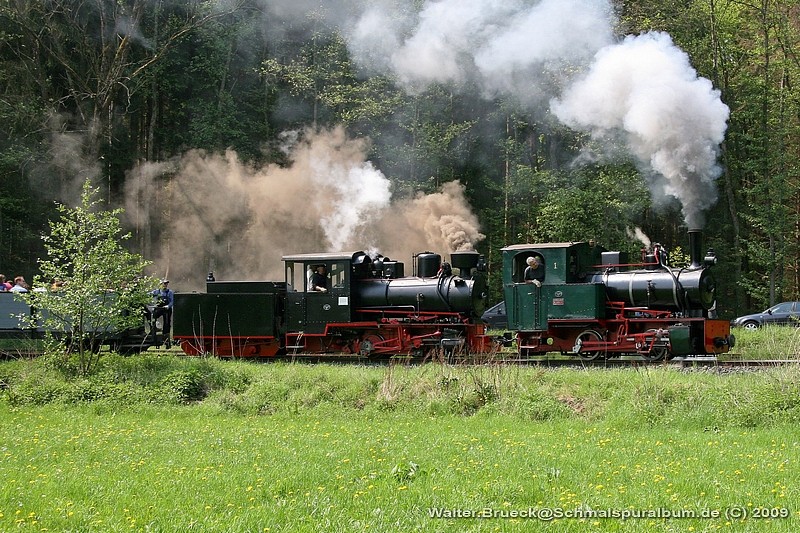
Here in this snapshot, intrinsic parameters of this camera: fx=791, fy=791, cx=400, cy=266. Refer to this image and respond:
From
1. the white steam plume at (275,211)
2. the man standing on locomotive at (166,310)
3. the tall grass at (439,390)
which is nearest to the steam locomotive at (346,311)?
the man standing on locomotive at (166,310)

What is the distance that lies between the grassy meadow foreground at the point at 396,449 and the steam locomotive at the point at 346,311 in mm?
3102

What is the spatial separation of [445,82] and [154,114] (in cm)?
1331

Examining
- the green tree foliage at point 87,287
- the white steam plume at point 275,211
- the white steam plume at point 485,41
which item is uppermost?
the white steam plume at point 485,41

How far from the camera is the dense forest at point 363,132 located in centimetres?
2762

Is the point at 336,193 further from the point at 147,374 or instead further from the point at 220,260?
the point at 147,374

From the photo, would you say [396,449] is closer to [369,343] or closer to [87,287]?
[87,287]

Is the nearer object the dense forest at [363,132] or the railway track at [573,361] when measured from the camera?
the railway track at [573,361]

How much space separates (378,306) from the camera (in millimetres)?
17922

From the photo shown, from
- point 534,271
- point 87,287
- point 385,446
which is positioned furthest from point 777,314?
point 385,446

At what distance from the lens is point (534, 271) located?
1688 cm

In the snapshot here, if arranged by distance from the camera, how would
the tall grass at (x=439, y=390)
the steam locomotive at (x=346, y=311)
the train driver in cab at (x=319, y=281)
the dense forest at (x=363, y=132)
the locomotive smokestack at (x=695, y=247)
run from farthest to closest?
the dense forest at (x=363, y=132) < the train driver in cab at (x=319, y=281) < the steam locomotive at (x=346, y=311) < the locomotive smokestack at (x=695, y=247) < the tall grass at (x=439, y=390)

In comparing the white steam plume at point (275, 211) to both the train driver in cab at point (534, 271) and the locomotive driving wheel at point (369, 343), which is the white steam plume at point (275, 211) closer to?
the locomotive driving wheel at point (369, 343)

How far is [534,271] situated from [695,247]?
10.7ft

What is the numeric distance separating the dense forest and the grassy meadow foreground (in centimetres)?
1281
